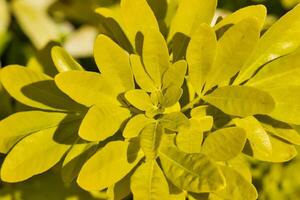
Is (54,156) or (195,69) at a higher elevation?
(195,69)

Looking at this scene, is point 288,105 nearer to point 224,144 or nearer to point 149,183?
point 224,144

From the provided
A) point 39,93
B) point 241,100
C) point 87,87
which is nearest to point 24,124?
point 39,93

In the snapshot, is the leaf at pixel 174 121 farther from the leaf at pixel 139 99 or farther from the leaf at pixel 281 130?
the leaf at pixel 281 130

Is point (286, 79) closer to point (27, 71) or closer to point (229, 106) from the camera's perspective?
point (229, 106)

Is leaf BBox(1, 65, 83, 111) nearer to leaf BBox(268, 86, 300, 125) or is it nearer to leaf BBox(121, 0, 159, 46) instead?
leaf BBox(121, 0, 159, 46)

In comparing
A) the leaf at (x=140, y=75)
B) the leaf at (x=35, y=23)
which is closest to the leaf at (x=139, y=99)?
the leaf at (x=140, y=75)

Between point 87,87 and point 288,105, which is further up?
point 87,87

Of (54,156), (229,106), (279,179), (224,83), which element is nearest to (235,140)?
(229,106)
